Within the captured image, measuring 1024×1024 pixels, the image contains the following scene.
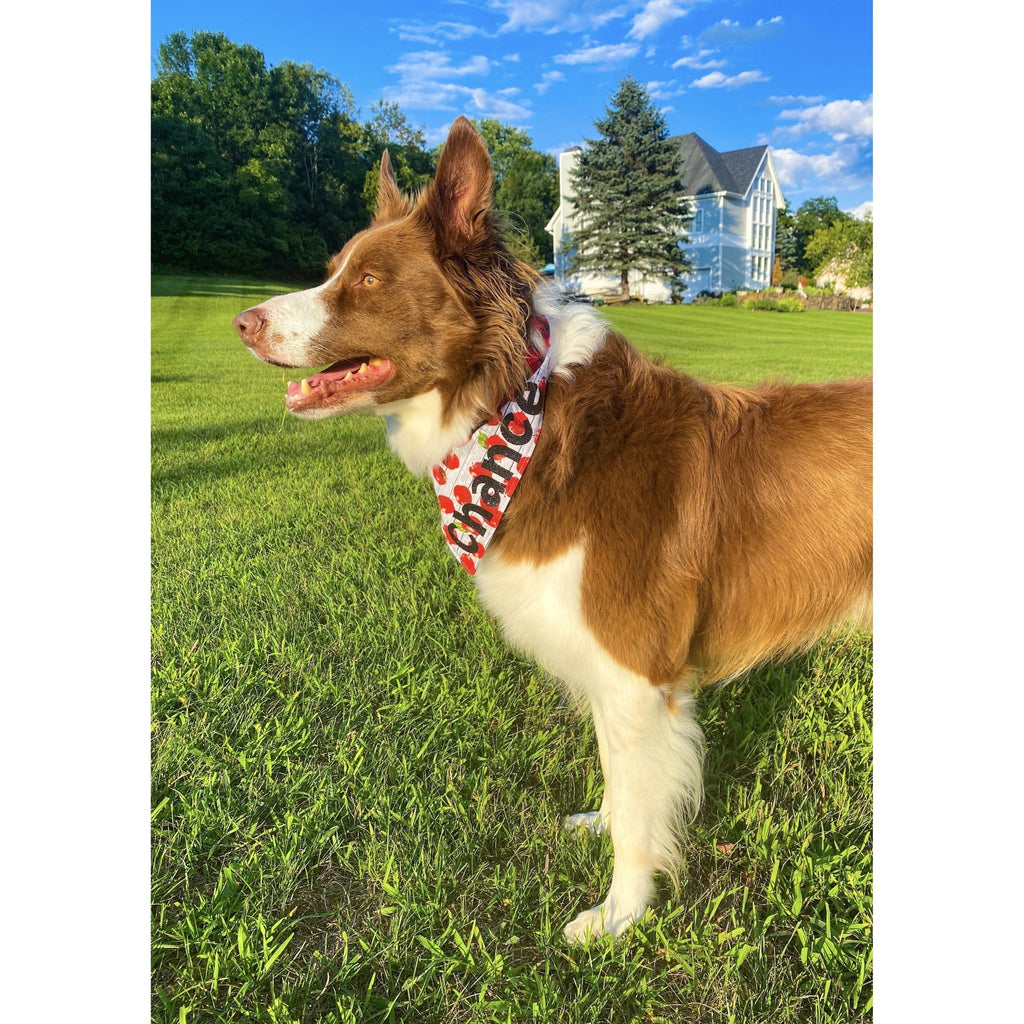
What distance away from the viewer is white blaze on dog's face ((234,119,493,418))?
6.53 feet

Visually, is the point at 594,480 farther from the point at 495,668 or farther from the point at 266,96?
the point at 266,96

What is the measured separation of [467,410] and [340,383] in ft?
1.30

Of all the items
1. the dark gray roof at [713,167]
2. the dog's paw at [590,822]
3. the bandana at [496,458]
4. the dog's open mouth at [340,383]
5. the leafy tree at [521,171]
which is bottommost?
the dog's paw at [590,822]

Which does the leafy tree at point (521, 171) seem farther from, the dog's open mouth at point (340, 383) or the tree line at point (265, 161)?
the dog's open mouth at point (340, 383)

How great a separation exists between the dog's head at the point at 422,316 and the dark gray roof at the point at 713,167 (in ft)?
49.3

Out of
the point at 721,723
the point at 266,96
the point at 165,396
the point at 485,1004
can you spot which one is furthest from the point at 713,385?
the point at 266,96

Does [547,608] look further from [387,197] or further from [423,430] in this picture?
[387,197]

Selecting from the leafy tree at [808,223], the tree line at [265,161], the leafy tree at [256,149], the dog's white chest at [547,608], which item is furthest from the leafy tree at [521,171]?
the dog's white chest at [547,608]

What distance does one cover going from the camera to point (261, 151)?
1050 centimetres

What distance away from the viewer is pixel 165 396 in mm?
7934

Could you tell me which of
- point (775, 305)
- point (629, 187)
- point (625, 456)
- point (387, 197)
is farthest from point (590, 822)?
point (775, 305)

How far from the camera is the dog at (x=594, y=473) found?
1927mm

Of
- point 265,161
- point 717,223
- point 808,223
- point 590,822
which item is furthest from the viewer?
point 717,223

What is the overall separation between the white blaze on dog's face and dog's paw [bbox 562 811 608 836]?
152cm
